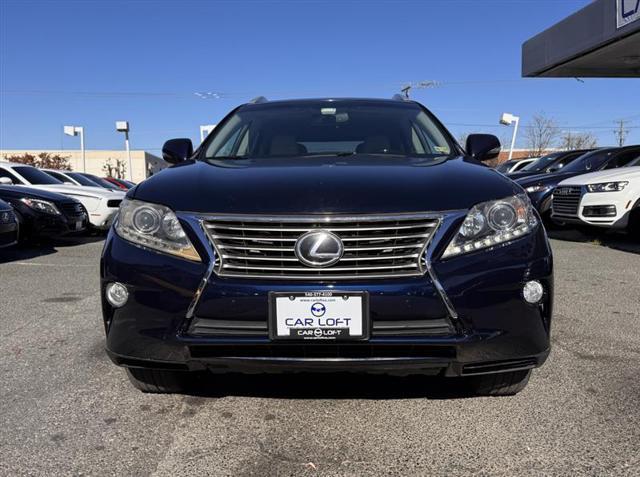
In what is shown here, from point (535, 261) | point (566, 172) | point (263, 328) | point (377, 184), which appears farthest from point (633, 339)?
point (566, 172)

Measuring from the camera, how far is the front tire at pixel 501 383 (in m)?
2.67

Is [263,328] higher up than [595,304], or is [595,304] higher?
[263,328]

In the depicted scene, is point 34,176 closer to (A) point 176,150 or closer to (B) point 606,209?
(A) point 176,150

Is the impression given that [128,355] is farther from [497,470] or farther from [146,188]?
[497,470]

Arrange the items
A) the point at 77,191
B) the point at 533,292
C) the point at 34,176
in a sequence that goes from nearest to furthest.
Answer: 1. the point at 533,292
2. the point at 77,191
3. the point at 34,176

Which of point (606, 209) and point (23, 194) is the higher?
point (23, 194)

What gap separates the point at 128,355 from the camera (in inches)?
94.2

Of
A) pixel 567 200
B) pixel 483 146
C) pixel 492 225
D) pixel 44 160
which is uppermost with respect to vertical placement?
pixel 44 160

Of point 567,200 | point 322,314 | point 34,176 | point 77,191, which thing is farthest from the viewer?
point 34,176

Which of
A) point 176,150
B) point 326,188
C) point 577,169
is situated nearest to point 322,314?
point 326,188

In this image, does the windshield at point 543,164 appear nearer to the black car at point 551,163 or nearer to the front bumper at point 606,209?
the black car at point 551,163

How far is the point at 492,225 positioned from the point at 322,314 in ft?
2.66

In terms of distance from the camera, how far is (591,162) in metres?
10.5

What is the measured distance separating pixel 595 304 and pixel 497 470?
10.4 feet
